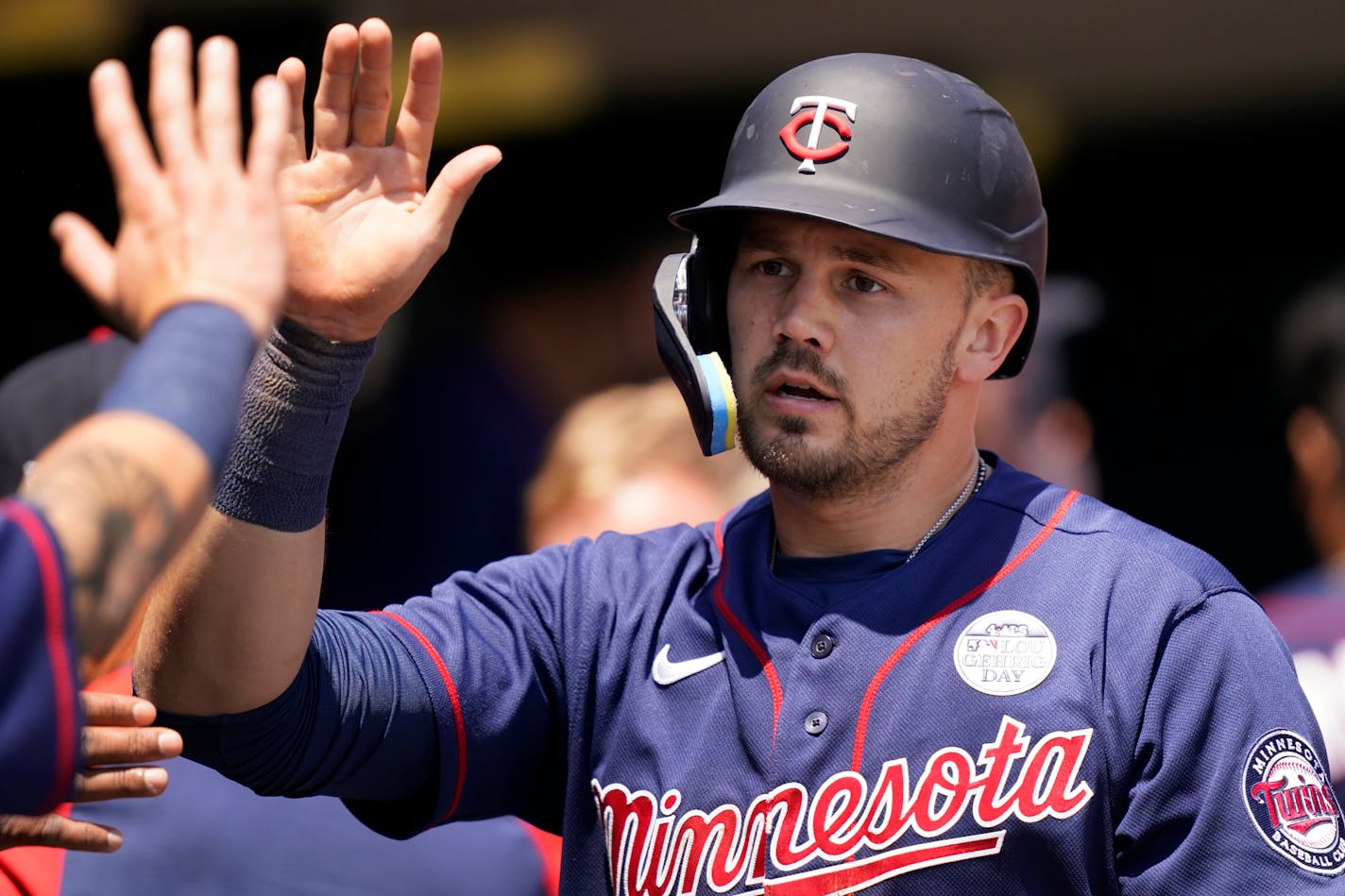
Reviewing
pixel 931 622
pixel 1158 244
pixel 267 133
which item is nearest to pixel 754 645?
pixel 931 622

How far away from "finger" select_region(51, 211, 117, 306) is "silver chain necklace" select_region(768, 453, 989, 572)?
3.85 feet

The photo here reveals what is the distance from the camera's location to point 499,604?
253cm

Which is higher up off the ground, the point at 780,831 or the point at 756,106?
the point at 756,106

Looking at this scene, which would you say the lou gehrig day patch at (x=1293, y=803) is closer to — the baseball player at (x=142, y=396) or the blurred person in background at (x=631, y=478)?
the baseball player at (x=142, y=396)

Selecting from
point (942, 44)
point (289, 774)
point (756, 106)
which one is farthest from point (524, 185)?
point (289, 774)

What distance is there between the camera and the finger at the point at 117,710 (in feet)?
6.87

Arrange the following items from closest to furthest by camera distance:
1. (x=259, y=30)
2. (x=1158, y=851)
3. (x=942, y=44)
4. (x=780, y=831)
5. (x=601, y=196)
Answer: (x=1158, y=851) → (x=780, y=831) → (x=259, y=30) → (x=942, y=44) → (x=601, y=196)

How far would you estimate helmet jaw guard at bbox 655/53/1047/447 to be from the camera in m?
2.39

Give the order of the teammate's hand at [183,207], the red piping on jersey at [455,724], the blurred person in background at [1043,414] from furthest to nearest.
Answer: the blurred person in background at [1043,414]
the red piping on jersey at [455,724]
the teammate's hand at [183,207]

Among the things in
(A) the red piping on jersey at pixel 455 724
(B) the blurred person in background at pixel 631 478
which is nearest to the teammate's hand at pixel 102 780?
(A) the red piping on jersey at pixel 455 724

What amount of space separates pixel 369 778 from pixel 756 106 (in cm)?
114

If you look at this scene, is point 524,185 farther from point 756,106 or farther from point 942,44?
point 756,106

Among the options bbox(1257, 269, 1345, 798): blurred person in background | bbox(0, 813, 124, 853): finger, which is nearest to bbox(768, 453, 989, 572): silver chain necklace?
bbox(0, 813, 124, 853): finger

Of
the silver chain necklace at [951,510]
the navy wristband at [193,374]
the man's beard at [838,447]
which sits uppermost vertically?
the navy wristband at [193,374]
